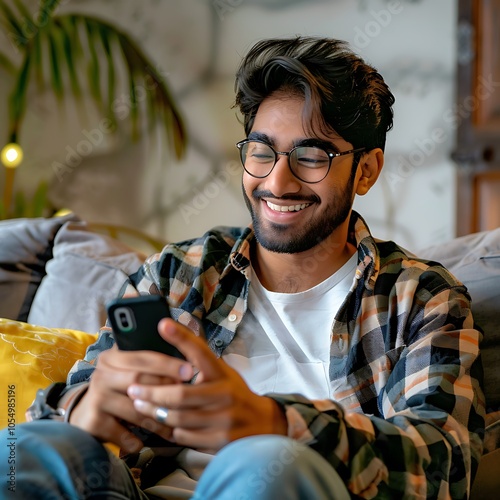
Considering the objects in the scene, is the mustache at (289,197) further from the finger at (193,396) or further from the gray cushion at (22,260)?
the gray cushion at (22,260)

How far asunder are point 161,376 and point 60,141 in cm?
236

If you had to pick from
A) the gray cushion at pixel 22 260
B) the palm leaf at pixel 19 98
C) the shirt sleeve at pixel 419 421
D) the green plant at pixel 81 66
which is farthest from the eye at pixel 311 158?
the palm leaf at pixel 19 98

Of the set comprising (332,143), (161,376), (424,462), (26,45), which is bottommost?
(424,462)

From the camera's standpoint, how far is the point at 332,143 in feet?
4.51

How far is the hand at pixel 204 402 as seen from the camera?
0.92 m

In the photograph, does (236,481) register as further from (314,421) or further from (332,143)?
(332,143)

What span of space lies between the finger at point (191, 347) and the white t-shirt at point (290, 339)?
41 centimetres

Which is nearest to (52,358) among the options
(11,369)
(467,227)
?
(11,369)

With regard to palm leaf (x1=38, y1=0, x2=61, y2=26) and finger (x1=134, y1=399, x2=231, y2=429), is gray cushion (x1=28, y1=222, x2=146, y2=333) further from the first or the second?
palm leaf (x1=38, y1=0, x2=61, y2=26)

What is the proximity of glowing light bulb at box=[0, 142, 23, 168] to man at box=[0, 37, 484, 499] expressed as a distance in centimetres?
162

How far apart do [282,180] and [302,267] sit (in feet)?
0.57

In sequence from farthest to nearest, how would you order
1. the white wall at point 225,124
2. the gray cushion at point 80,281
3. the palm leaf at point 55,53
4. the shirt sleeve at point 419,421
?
the palm leaf at point 55,53 → the white wall at point 225,124 → the gray cushion at point 80,281 → the shirt sleeve at point 419,421

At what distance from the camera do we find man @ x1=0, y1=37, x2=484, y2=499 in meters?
0.93

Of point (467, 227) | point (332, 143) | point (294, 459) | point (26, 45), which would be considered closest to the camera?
point (294, 459)
